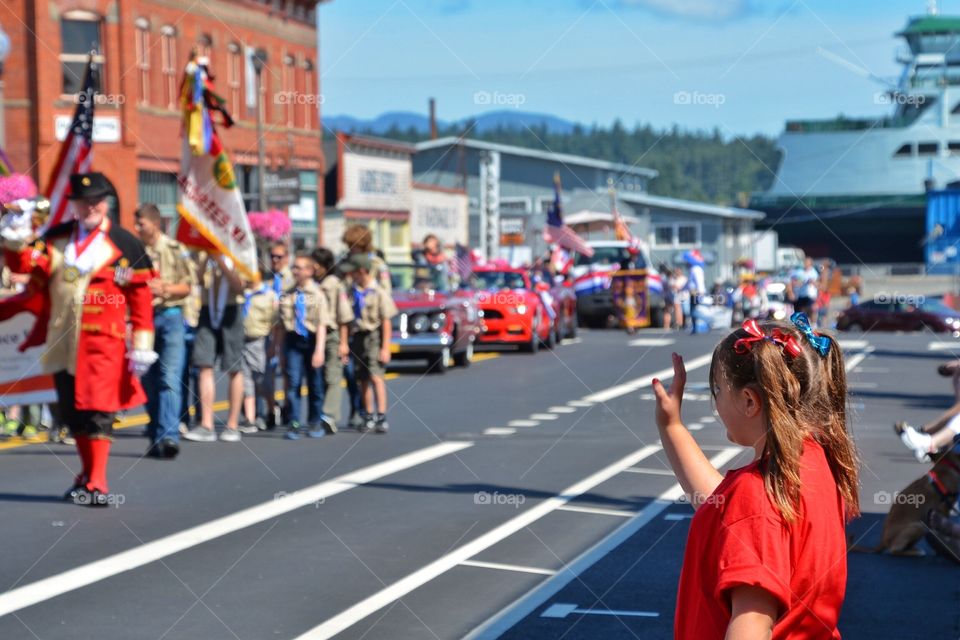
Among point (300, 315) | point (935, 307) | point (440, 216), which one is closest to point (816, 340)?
point (300, 315)

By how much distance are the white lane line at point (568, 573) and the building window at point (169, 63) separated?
29893 mm

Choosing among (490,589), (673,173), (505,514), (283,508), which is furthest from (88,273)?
A: (673,173)

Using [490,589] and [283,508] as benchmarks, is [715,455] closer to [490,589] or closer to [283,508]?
[283,508]

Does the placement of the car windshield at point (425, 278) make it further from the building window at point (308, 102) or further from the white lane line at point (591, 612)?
the building window at point (308, 102)

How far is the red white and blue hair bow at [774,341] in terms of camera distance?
2920 mm

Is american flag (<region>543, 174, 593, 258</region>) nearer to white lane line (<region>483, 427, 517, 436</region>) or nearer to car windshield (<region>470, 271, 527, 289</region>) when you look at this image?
car windshield (<region>470, 271, 527, 289</region>)

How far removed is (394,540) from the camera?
8.55m

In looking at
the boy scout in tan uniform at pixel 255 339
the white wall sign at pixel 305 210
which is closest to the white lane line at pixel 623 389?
the boy scout in tan uniform at pixel 255 339

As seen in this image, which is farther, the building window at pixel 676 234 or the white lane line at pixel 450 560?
the building window at pixel 676 234

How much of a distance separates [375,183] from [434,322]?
37.8 meters

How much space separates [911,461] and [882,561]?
4.45 m

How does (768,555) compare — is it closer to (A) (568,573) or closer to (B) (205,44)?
(A) (568,573)

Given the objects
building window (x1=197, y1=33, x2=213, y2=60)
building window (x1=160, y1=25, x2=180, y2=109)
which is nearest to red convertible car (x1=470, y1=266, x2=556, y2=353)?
building window (x1=160, y1=25, x2=180, y2=109)

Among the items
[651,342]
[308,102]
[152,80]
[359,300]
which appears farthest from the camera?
[308,102]
